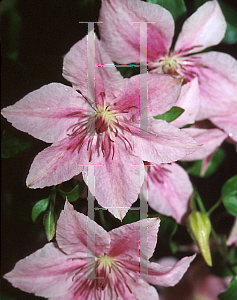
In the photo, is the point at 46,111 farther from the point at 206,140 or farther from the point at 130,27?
the point at 206,140

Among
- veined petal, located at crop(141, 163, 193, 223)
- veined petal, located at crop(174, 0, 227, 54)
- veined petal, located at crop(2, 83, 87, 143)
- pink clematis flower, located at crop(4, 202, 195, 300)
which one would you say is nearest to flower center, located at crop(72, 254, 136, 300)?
pink clematis flower, located at crop(4, 202, 195, 300)

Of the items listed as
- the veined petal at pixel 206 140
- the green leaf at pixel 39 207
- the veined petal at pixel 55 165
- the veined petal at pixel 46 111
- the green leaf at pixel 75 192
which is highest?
the veined petal at pixel 46 111

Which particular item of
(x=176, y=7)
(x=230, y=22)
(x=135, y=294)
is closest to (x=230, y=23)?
(x=230, y=22)

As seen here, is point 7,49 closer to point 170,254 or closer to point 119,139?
point 119,139

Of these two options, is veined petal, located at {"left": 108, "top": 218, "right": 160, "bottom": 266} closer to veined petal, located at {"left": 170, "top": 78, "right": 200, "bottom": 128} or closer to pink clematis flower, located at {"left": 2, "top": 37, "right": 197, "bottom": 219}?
pink clematis flower, located at {"left": 2, "top": 37, "right": 197, "bottom": 219}

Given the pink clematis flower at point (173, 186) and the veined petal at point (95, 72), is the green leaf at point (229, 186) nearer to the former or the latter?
the pink clematis flower at point (173, 186)

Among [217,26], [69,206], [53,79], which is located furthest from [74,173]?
[217,26]

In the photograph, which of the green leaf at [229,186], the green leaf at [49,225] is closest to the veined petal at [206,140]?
the green leaf at [229,186]
